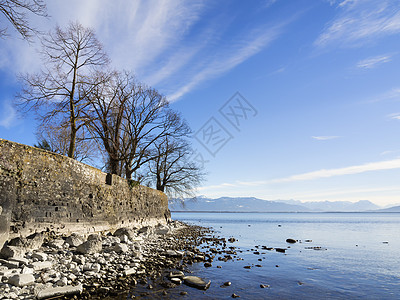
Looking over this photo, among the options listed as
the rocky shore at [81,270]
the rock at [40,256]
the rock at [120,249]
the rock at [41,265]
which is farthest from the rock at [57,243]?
the rock at [41,265]

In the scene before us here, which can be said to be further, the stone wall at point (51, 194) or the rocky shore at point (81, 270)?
the stone wall at point (51, 194)

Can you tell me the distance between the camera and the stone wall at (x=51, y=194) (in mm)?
8828

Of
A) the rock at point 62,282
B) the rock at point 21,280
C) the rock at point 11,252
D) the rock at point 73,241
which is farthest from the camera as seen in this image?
the rock at point 73,241

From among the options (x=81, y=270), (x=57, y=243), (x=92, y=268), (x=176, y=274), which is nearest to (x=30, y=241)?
(x=57, y=243)

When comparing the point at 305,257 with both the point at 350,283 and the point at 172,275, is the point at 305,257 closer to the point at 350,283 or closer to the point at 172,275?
the point at 350,283

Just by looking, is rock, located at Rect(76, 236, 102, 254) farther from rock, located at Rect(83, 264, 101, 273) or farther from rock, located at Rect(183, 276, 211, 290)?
rock, located at Rect(183, 276, 211, 290)

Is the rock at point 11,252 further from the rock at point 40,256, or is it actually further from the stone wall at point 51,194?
the stone wall at point 51,194

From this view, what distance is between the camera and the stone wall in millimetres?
8828

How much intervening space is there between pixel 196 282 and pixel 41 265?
166 inches

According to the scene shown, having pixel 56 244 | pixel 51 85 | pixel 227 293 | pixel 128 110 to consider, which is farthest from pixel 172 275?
pixel 128 110

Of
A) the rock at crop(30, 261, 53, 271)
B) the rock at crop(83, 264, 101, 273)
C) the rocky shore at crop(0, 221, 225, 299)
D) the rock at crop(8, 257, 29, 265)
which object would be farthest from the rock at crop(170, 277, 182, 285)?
the rock at crop(8, 257, 29, 265)

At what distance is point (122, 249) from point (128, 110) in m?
14.9

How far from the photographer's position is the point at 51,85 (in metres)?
14.9

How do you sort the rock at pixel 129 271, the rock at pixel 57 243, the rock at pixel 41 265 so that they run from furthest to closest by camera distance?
the rock at pixel 57 243 < the rock at pixel 129 271 < the rock at pixel 41 265
